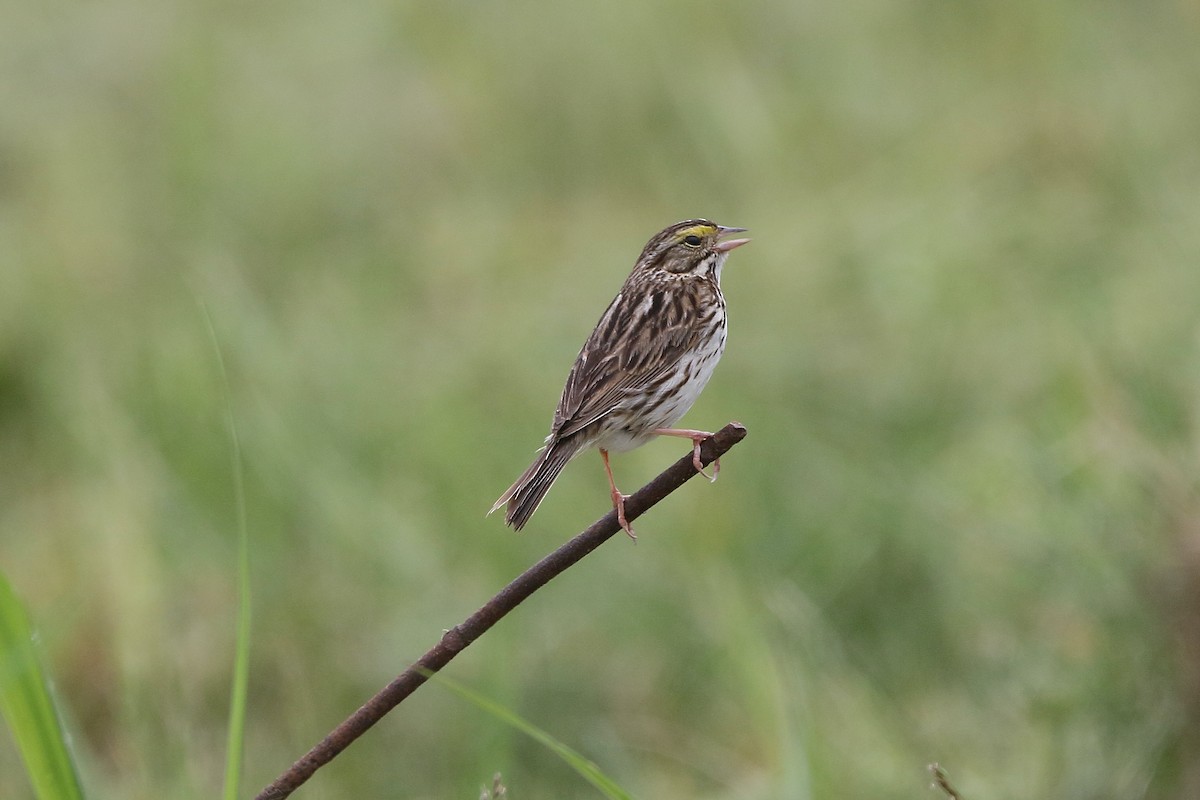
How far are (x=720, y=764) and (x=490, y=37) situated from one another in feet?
26.0

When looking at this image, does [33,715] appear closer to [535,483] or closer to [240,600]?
[240,600]

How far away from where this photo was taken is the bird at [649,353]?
2.73m

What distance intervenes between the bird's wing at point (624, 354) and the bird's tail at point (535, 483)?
0.12 ft

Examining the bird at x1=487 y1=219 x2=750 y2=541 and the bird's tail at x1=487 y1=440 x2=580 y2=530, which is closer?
the bird's tail at x1=487 y1=440 x2=580 y2=530

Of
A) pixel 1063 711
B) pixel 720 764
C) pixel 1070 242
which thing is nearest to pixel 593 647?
pixel 720 764

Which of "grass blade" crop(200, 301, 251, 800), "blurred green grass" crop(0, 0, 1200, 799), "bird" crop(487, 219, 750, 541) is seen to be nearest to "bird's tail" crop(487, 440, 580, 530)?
"bird" crop(487, 219, 750, 541)

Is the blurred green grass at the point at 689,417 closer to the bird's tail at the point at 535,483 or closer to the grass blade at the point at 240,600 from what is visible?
the bird's tail at the point at 535,483

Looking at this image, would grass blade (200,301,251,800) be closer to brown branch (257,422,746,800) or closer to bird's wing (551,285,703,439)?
brown branch (257,422,746,800)

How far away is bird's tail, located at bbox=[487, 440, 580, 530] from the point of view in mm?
2193

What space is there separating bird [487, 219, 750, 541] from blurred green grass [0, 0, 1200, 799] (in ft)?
1.89

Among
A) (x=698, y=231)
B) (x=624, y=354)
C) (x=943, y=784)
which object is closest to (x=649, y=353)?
(x=624, y=354)

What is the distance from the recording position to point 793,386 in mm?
6410

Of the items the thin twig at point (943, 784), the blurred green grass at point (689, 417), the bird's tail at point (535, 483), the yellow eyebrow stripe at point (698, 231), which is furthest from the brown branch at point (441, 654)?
the yellow eyebrow stripe at point (698, 231)

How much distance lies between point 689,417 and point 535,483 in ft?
12.2
